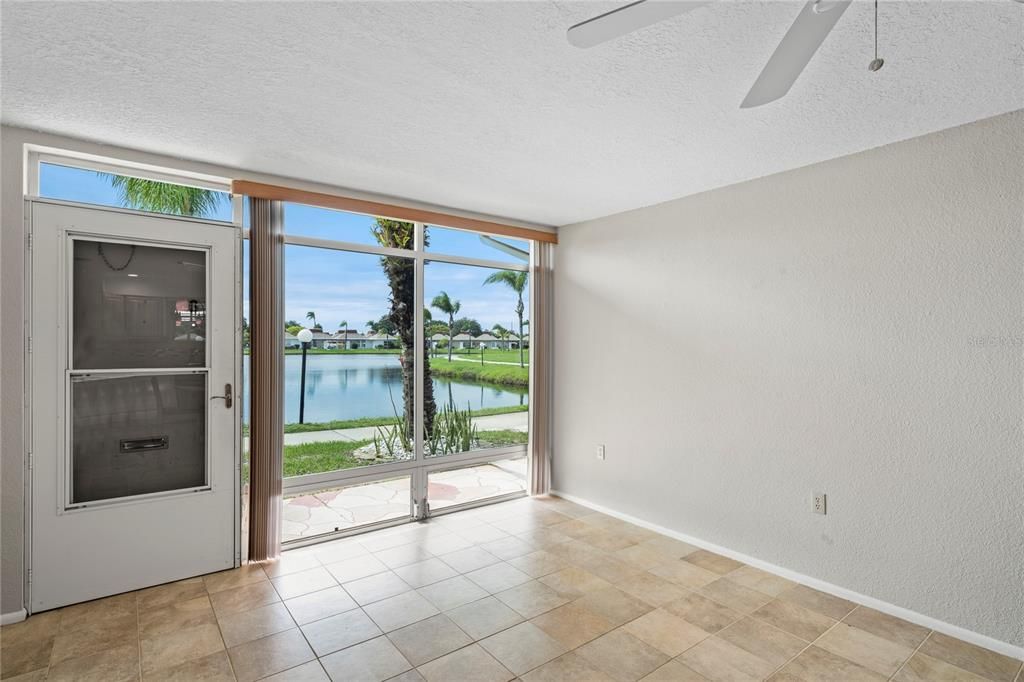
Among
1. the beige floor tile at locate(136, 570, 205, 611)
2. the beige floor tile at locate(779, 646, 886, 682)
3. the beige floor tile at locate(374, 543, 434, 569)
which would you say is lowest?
the beige floor tile at locate(779, 646, 886, 682)

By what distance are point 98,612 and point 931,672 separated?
12.9 ft

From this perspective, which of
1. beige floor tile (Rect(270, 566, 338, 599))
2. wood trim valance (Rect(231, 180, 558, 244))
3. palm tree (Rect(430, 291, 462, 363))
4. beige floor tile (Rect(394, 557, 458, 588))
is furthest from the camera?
palm tree (Rect(430, 291, 462, 363))

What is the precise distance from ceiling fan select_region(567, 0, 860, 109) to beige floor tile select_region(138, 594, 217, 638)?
9.94 feet

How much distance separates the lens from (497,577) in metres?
3.21

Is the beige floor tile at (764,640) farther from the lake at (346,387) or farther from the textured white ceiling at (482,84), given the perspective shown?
the lake at (346,387)

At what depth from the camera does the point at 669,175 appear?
3.42 metres

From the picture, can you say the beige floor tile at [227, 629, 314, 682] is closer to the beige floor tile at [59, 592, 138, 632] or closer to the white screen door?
→ the beige floor tile at [59, 592, 138, 632]

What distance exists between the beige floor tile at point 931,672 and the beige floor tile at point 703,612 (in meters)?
0.70

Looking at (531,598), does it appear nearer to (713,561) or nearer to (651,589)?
(651,589)

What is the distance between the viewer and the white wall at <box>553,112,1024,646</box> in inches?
101

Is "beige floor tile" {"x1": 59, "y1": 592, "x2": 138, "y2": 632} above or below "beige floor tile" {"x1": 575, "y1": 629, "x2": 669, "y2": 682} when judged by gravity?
above

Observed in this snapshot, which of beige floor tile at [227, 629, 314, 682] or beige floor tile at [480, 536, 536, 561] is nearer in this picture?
beige floor tile at [227, 629, 314, 682]

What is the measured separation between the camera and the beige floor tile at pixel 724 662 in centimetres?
229

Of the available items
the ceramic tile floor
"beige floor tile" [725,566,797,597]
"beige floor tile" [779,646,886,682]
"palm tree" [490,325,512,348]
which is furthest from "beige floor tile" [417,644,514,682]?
"palm tree" [490,325,512,348]
